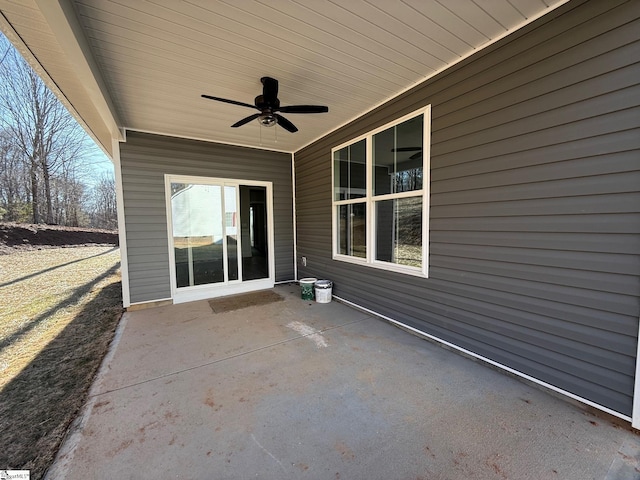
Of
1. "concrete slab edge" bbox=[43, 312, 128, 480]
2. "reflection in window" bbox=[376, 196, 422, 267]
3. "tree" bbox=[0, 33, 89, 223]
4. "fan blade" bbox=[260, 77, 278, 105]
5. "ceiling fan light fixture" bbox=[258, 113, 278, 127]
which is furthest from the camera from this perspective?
"tree" bbox=[0, 33, 89, 223]

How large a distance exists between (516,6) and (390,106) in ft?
5.04

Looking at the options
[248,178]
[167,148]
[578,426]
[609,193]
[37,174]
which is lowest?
[578,426]

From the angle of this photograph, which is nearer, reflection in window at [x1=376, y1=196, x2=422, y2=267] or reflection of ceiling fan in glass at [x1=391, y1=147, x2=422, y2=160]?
reflection of ceiling fan in glass at [x1=391, y1=147, x2=422, y2=160]

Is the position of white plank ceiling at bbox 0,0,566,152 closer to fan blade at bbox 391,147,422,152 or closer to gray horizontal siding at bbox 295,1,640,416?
gray horizontal siding at bbox 295,1,640,416

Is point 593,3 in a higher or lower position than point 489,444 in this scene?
higher

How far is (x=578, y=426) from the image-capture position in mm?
1751

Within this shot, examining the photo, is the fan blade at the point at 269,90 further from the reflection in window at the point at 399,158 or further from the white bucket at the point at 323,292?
the white bucket at the point at 323,292

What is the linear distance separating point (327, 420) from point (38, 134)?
17.2 meters

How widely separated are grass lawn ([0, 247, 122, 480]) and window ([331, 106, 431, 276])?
134 inches

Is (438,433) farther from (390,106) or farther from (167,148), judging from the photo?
(167,148)

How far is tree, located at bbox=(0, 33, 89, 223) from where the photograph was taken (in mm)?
10563

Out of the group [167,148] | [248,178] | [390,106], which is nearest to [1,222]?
[167,148]

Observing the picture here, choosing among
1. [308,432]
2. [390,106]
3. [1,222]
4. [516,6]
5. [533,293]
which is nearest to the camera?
[308,432]

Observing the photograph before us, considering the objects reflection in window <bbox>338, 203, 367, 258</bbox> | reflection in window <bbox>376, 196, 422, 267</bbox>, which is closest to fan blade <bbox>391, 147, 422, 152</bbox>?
reflection in window <bbox>376, 196, 422, 267</bbox>
